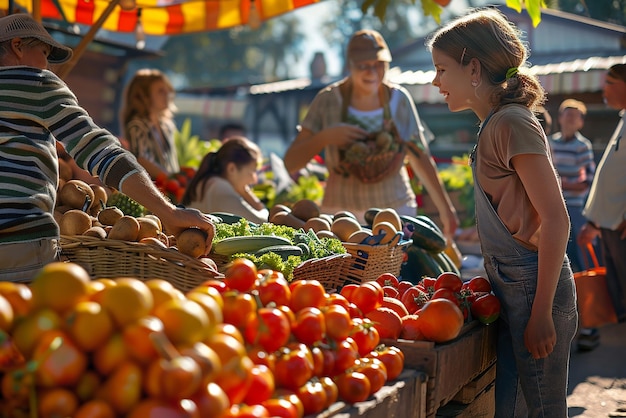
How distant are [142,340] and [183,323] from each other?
0.32 feet

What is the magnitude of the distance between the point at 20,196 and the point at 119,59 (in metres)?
11.3

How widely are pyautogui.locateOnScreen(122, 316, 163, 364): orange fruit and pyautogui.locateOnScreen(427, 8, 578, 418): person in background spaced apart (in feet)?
4.84

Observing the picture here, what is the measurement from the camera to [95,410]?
146cm

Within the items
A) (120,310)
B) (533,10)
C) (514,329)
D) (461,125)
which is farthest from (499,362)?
(461,125)

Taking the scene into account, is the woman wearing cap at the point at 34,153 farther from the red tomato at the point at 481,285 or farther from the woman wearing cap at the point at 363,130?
the woman wearing cap at the point at 363,130

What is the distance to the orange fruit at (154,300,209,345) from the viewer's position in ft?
5.07

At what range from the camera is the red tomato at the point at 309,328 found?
207 centimetres

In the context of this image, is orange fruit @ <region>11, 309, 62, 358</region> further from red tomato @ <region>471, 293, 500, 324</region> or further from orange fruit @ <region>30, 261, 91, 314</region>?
red tomato @ <region>471, 293, 500, 324</region>

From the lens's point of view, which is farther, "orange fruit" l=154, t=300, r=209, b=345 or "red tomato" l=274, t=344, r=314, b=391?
"red tomato" l=274, t=344, r=314, b=391

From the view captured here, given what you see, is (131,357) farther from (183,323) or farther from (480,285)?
(480,285)

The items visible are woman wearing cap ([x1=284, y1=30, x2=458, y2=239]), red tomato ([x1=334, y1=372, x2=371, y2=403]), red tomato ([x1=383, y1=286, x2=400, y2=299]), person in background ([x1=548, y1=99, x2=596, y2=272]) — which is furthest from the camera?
person in background ([x1=548, y1=99, x2=596, y2=272])

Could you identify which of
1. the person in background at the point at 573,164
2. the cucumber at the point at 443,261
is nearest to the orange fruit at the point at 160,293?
the cucumber at the point at 443,261

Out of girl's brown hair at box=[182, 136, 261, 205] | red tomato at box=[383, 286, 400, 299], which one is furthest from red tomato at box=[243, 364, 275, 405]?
girl's brown hair at box=[182, 136, 261, 205]

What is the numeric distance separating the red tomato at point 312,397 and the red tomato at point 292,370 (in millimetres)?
19
